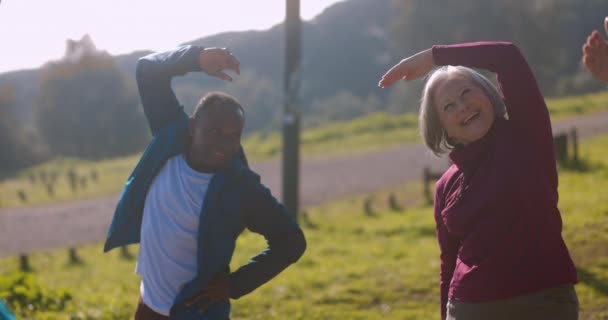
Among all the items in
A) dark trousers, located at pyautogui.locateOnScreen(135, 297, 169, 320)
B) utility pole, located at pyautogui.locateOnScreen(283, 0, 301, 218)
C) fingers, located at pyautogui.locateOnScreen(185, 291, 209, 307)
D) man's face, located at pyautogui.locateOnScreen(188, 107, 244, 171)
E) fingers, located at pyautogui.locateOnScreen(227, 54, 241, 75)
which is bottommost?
utility pole, located at pyautogui.locateOnScreen(283, 0, 301, 218)

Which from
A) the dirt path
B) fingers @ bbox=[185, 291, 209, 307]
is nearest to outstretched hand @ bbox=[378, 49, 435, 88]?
fingers @ bbox=[185, 291, 209, 307]

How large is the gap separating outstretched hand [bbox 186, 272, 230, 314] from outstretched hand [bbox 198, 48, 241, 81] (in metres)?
0.74

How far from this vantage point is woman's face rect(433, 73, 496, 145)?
299 centimetres

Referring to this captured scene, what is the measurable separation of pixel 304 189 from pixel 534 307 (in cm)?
1383

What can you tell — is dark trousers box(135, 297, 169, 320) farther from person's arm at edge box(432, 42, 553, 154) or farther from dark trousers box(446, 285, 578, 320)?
person's arm at edge box(432, 42, 553, 154)

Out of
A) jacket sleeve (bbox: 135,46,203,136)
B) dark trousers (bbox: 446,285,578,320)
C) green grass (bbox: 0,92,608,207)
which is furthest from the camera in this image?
green grass (bbox: 0,92,608,207)

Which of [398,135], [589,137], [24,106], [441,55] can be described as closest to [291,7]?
[441,55]

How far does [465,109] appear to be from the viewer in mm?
3000

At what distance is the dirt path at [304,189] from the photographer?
45.1ft

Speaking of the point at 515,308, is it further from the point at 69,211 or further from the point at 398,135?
the point at 398,135

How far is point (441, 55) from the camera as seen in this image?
3055mm

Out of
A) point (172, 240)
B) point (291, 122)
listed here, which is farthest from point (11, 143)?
point (172, 240)

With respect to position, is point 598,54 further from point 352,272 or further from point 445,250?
point 352,272

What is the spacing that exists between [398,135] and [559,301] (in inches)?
908
